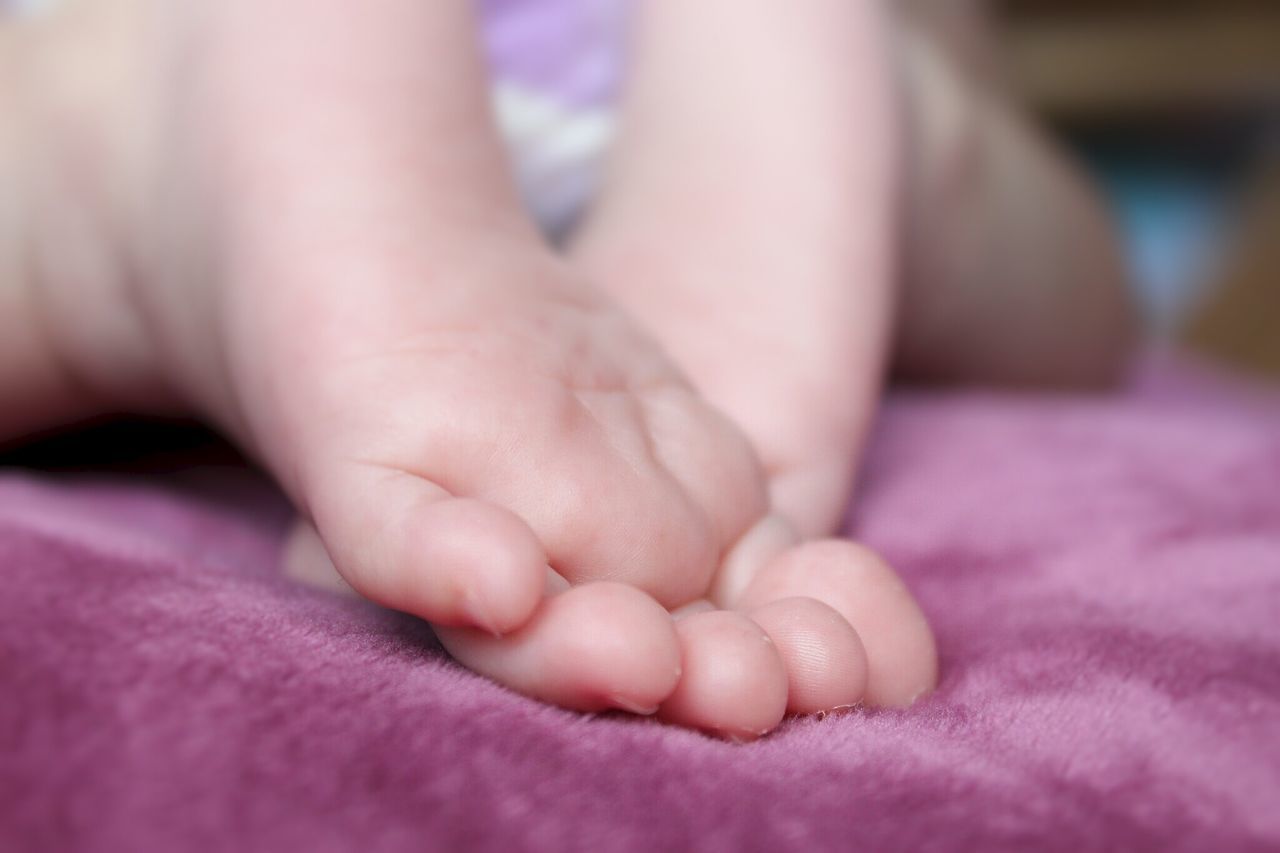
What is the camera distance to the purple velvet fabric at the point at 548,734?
0.93ft

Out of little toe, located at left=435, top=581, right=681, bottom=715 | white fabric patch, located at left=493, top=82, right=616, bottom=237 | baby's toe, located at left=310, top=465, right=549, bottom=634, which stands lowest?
little toe, located at left=435, top=581, right=681, bottom=715

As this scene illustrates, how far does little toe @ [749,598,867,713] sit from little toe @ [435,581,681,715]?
4 centimetres

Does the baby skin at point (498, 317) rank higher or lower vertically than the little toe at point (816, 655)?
higher

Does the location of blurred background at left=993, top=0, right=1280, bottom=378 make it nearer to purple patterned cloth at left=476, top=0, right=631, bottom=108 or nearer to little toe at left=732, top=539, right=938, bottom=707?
purple patterned cloth at left=476, top=0, right=631, bottom=108

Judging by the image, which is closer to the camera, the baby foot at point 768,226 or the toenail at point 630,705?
the toenail at point 630,705

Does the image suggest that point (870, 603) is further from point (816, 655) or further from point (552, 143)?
point (552, 143)

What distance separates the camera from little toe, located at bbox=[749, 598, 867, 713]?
368mm

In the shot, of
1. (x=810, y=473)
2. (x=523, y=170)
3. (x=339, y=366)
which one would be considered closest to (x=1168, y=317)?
(x=523, y=170)

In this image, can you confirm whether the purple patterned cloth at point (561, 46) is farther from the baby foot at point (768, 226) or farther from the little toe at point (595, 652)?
the little toe at point (595, 652)

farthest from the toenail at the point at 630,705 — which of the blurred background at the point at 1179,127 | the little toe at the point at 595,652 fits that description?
the blurred background at the point at 1179,127

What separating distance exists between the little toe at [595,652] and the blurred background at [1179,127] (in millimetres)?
1667

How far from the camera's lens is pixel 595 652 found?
13.4 inches

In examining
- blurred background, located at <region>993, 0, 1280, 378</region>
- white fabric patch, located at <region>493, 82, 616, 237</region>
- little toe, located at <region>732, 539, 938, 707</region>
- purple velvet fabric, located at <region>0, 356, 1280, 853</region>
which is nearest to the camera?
purple velvet fabric, located at <region>0, 356, 1280, 853</region>

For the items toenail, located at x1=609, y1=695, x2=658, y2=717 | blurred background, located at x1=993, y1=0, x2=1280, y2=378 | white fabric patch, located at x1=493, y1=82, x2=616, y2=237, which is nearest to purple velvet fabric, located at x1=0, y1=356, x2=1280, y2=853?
toenail, located at x1=609, y1=695, x2=658, y2=717
